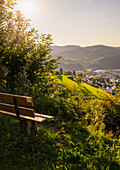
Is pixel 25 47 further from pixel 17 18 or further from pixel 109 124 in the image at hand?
pixel 109 124

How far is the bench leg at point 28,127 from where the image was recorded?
138 inches

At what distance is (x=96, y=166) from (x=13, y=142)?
206 centimetres

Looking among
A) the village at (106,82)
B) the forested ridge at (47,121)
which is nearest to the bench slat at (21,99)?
the forested ridge at (47,121)

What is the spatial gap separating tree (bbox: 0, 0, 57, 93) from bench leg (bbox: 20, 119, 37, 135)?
253 centimetres

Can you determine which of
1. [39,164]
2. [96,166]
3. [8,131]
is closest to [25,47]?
[8,131]

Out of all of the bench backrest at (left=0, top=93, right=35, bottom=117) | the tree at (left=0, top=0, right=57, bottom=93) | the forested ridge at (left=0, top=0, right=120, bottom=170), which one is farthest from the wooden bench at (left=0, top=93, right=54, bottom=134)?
the tree at (left=0, top=0, right=57, bottom=93)

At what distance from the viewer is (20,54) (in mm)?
5680

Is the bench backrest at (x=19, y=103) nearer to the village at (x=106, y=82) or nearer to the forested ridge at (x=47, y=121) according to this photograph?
the forested ridge at (x=47, y=121)

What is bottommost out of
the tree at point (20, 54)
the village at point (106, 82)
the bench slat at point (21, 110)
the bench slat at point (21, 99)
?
the village at point (106, 82)

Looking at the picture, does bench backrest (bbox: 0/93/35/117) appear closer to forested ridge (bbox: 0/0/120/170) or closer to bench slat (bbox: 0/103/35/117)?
bench slat (bbox: 0/103/35/117)

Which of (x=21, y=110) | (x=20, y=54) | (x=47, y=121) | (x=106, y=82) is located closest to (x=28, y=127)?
(x=21, y=110)

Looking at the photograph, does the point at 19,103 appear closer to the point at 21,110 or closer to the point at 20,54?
the point at 21,110

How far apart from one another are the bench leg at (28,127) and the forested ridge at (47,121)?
0.41ft

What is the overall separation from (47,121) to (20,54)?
3042mm
